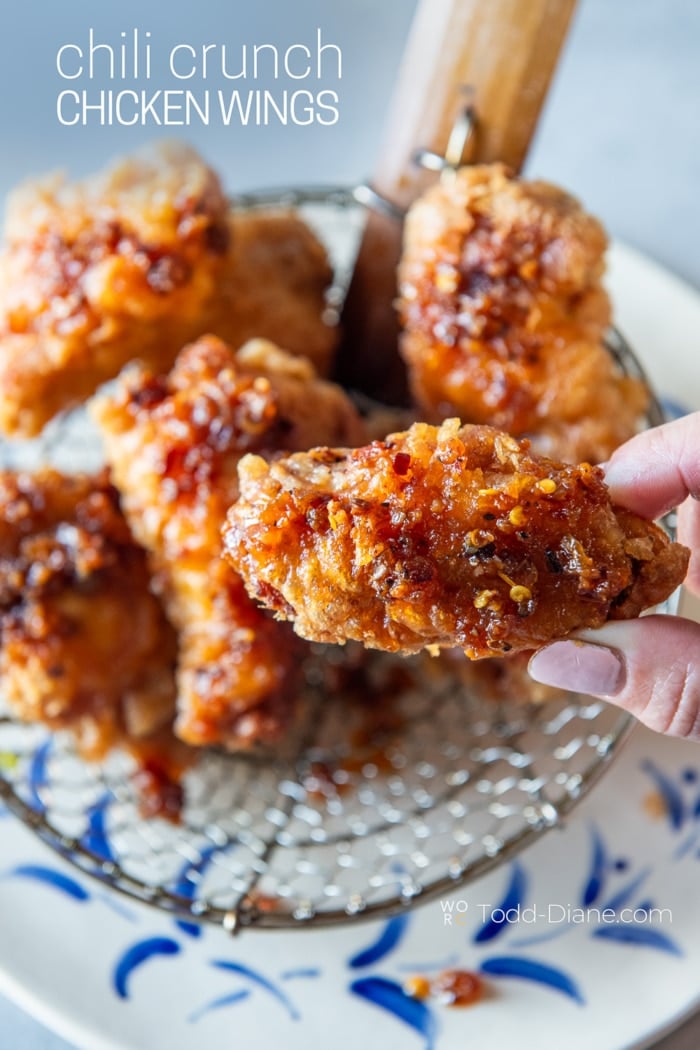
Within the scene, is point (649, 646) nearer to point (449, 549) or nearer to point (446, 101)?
point (449, 549)

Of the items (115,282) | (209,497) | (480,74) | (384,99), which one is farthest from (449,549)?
(384,99)

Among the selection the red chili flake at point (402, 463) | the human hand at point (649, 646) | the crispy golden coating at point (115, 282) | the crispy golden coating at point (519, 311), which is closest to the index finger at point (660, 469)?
the human hand at point (649, 646)

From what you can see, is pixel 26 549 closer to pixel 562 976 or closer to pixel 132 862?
pixel 132 862

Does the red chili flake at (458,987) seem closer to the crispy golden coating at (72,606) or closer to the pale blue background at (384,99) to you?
the crispy golden coating at (72,606)

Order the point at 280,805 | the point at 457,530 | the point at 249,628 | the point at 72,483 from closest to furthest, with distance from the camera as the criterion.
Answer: the point at 457,530 < the point at 249,628 < the point at 72,483 < the point at 280,805

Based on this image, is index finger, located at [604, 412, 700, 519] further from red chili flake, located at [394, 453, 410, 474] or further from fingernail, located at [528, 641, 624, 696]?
red chili flake, located at [394, 453, 410, 474]

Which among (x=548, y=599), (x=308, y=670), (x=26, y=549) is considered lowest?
(x=308, y=670)

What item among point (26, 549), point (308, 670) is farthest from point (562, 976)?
point (26, 549)
